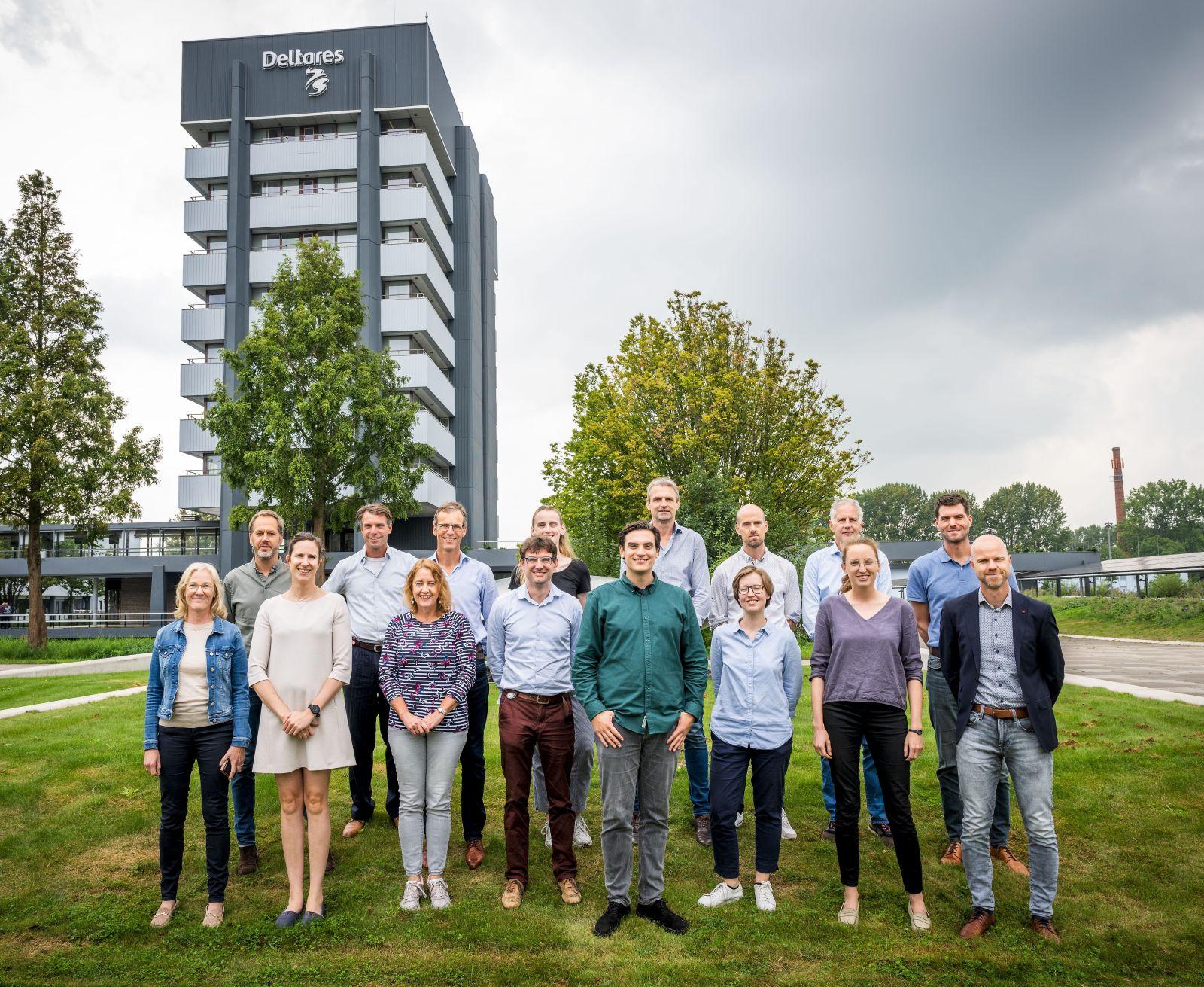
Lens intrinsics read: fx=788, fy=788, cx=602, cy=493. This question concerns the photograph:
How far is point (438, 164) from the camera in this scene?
42.1 meters

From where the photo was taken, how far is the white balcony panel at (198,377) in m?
37.7

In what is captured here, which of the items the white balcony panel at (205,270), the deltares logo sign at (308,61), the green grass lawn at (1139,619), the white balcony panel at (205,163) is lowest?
the green grass lawn at (1139,619)

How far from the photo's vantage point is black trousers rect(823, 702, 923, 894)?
4777 mm

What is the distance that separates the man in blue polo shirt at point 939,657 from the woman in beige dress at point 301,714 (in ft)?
13.2

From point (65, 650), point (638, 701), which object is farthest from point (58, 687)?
point (638, 701)

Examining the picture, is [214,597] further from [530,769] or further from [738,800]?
[738,800]

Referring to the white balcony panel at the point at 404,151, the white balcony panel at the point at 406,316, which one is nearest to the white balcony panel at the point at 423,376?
the white balcony panel at the point at 406,316

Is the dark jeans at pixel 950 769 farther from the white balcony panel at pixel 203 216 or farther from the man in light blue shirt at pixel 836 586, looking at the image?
the white balcony panel at pixel 203 216

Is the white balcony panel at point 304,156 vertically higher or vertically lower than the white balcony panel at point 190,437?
higher

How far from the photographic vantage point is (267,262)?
1499 inches

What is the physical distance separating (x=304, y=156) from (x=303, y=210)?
9.07 feet

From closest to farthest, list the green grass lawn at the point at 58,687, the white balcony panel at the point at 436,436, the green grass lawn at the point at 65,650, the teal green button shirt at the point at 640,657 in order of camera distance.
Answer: the teal green button shirt at the point at 640,657 → the green grass lawn at the point at 58,687 → the green grass lawn at the point at 65,650 → the white balcony panel at the point at 436,436

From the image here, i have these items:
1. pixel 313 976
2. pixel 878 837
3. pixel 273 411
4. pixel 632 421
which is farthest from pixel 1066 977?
pixel 273 411

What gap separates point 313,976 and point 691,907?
7.46 ft
